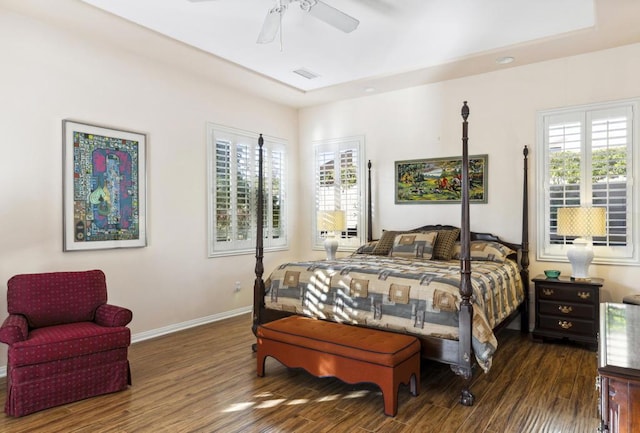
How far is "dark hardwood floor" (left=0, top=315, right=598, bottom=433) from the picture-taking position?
8.79 ft

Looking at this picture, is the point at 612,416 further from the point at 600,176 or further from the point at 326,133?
the point at 326,133

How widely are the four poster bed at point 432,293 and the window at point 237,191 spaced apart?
1.45 metres

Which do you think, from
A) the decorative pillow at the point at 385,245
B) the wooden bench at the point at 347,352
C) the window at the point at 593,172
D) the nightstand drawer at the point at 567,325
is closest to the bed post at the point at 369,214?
the decorative pillow at the point at 385,245

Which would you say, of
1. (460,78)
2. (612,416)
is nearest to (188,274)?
(460,78)

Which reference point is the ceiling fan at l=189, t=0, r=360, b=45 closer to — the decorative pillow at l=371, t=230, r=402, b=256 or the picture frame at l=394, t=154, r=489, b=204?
the picture frame at l=394, t=154, r=489, b=204

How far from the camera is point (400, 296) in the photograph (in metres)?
3.30

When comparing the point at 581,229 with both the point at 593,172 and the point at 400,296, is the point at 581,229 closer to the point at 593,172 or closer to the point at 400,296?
the point at 593,172

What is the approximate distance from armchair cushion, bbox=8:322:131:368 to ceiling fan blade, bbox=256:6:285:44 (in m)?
2.54

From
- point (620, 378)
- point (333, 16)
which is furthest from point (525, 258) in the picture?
point (620, 378)

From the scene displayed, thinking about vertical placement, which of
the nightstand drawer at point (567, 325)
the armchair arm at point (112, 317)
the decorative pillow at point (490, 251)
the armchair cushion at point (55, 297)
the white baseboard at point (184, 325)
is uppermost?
the decorative pillow at point (490, 251)

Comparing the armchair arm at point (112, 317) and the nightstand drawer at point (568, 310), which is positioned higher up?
the armchair arm at point (112, 317)

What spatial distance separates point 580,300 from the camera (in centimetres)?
419

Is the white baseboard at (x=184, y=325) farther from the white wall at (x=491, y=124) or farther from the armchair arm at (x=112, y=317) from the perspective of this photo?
the white wall at (x=491, y=124)

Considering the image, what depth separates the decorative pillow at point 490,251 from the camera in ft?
15.1
